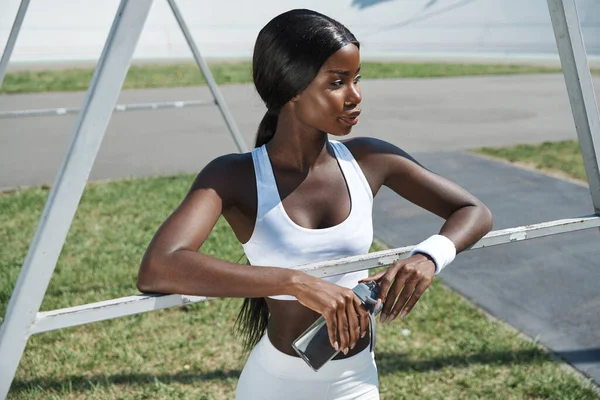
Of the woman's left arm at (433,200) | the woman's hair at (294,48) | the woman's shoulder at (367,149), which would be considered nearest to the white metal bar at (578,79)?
the woman's left arm at (433,200)

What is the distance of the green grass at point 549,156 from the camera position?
22.2ft

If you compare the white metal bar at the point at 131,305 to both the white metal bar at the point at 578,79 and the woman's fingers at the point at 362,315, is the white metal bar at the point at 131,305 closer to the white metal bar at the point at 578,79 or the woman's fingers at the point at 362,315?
the woman's fingers at the point at 362,315

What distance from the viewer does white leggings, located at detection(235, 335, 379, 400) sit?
5.32 feet

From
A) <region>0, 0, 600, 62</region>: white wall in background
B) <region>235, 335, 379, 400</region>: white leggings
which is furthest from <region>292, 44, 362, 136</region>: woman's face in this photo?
<region>0, 0, 600, 62</region>: white wall in background

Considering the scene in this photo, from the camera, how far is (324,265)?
1489 mm

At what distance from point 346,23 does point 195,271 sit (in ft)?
65.4

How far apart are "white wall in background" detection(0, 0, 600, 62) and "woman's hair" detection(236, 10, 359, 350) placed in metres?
18.4

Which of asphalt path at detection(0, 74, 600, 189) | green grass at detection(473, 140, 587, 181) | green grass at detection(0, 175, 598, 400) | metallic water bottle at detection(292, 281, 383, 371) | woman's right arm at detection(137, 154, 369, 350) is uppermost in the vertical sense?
woman's right arm at detection(137, 154, 369, 350)

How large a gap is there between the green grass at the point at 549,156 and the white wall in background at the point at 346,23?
12162 millimetres

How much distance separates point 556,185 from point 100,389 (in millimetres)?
4531

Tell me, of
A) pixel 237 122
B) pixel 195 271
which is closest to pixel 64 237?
pixel 195 271

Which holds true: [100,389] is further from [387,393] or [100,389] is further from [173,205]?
[173,205]

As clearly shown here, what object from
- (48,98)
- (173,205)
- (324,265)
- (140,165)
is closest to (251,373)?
(324,265)

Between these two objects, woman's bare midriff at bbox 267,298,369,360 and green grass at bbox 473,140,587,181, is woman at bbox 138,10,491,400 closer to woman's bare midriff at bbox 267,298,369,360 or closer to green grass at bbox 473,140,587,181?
woman's bare midriff at bbox 267,298,369,360
